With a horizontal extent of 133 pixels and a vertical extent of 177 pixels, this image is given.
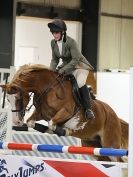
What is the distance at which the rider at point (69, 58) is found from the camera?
545 centimetres

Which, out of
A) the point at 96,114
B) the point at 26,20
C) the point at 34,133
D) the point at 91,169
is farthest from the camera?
the point at 26,20

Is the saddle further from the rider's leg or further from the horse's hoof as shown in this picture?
the horse's hoof

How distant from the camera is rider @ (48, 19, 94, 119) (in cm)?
545

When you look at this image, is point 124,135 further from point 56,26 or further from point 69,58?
point 56,26

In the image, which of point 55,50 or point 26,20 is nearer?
point 55,50

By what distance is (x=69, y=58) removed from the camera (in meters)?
5.66

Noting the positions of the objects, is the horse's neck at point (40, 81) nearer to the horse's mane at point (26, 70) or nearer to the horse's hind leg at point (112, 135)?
the horse's mane at point (26, 70)

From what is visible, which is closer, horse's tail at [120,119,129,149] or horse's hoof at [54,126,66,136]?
horse's hoof at [54,126,66,136]

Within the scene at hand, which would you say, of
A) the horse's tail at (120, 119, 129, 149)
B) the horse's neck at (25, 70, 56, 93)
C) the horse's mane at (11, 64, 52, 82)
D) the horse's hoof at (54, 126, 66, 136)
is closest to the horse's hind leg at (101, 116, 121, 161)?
the horse's tail at (120, 119, 129, 149)

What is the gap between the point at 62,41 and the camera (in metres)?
5.56

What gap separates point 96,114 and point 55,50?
2.97ft

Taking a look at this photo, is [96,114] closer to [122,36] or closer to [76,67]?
[76,67]

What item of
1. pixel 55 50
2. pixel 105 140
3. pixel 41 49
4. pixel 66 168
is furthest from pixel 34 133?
pixel 66 168

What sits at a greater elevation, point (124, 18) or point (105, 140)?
point (124, 18)
